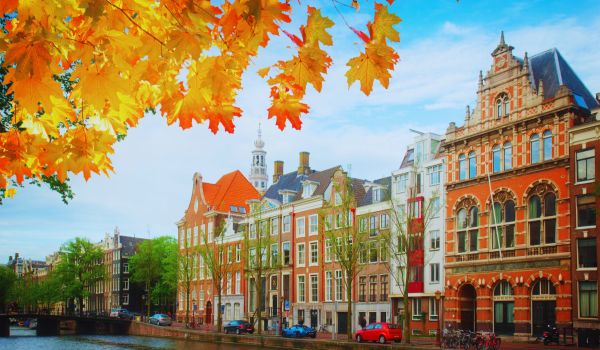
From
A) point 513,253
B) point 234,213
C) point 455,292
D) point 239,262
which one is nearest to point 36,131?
point 513,253

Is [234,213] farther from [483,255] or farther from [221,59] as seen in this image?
[221,59]

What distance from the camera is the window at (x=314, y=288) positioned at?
58.6 metres

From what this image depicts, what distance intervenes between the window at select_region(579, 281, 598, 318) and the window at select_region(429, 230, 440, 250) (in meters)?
12.2

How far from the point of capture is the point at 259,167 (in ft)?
452

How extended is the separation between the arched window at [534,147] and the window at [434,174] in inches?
336

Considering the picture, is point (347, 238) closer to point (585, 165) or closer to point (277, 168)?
point (585, 165)

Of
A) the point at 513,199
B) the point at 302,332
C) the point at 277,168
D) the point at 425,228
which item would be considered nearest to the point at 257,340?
the point at 302,332

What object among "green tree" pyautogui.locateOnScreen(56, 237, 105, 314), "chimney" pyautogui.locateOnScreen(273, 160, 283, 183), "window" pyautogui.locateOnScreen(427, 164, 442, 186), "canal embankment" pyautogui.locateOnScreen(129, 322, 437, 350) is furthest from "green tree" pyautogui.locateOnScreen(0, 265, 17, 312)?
"window" pyautogui.locateOnScreen(427, 164, 442, 186)

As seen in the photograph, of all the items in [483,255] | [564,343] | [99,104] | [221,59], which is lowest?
[564,343]

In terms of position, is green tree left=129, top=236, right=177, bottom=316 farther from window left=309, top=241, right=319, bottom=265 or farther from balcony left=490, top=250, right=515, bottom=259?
balcony left=490, top=250, right=515, bottom=259

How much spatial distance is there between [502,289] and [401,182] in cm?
1258

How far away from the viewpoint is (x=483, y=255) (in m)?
43.3

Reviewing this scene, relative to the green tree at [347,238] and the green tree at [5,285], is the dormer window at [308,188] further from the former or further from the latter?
the green tree at [5,285]

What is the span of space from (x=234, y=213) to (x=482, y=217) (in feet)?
127
